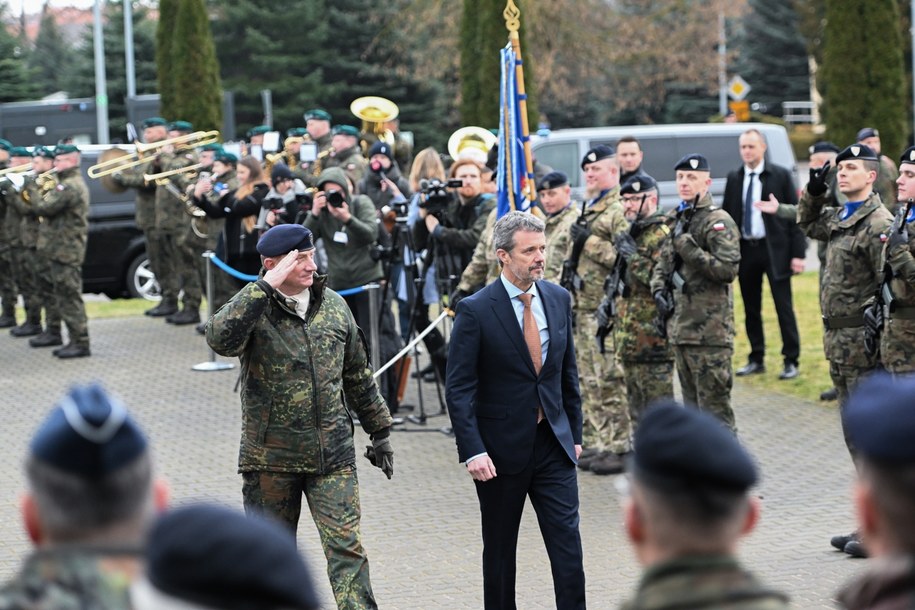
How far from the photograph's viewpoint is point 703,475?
9.93 ft

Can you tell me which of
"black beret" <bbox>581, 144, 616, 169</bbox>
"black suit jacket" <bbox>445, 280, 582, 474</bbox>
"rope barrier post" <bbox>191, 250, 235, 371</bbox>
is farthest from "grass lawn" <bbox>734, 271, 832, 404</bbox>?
"black suit jacket" <bbox>445, 280, 582, 474</bbox>

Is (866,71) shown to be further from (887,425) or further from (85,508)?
(85,508)

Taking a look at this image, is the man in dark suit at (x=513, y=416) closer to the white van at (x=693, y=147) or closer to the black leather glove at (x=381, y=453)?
the black leather glove at (x=381, y=453)

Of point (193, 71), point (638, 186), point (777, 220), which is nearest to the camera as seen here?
point (638, 186)

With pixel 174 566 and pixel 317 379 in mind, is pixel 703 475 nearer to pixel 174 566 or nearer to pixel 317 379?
pixel 174 566

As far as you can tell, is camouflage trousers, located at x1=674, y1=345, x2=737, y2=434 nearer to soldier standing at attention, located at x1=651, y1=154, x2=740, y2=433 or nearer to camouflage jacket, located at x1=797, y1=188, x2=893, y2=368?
soldier standing at attention, located at x1=651, y1=154, x2=740, y2=433

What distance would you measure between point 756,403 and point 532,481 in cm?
655

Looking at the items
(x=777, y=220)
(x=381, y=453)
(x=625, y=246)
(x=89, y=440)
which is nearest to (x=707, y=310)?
(x=625, y=246)

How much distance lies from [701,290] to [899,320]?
178cm

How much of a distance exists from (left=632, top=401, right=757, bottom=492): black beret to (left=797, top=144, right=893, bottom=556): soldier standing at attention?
18.0ft

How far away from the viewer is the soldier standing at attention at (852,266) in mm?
8422

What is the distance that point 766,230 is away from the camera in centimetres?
1373

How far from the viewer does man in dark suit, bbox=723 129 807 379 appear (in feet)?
44.6

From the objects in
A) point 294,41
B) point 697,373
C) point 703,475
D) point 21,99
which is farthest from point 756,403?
point 21,99
